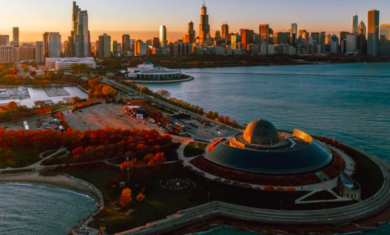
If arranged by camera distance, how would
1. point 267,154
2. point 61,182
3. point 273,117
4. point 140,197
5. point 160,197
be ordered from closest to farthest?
point 140,197, point 160,197, point 267,154, point 61,182, point 273,117

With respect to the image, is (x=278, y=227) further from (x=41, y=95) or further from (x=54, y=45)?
(x=54, y=45)

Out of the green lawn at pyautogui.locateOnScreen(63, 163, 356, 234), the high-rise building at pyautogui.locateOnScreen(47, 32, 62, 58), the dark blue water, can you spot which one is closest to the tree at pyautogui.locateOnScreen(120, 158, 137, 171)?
the green lawn at pyautogui.locateOnScreen(63, 163, 356, 234)

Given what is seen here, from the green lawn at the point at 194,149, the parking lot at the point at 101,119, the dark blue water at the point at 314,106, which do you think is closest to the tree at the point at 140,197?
the dark blue water at the point at 314,106

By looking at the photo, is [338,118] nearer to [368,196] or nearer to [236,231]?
[368,196]

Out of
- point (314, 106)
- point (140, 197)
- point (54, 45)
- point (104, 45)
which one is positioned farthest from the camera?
point (104, 45)

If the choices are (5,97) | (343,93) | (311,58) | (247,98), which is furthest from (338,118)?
(311,58)

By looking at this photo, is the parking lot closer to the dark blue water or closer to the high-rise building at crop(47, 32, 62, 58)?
the dark blue water

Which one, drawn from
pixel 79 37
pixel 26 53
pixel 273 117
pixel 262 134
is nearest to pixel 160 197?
pixel 262 134
